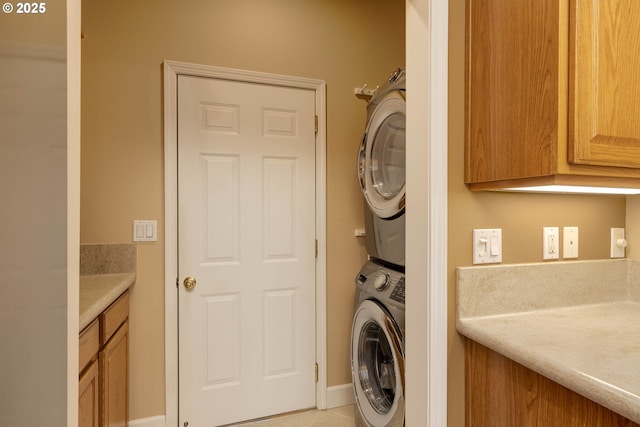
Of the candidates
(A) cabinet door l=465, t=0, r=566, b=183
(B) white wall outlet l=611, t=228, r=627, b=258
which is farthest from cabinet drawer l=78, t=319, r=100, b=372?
(B) white wall outlet l=611, t=228, r=627, b=258

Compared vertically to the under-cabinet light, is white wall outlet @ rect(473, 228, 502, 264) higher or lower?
lower

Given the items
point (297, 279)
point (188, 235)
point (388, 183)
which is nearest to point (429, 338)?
point (388, 183)

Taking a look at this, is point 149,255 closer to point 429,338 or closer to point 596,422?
point 429,338

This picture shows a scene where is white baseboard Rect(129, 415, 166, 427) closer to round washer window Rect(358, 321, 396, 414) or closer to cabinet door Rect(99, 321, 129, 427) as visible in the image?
cabinet door Rect(99, 321, 129, 427)

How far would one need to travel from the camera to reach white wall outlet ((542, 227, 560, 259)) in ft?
3.96

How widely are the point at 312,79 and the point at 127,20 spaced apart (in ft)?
3.53

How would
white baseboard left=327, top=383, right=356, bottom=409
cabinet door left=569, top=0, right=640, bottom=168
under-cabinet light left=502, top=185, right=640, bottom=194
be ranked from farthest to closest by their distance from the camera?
white baseboard left=327, top=383, right=356, bottom=409, under-cabinet light left=502, top=185, right=640, bottom=194, cabinet door left=569, top=0, right=640, bottom=168

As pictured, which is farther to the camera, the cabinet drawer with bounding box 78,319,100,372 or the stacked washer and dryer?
the stacked washer and dryer

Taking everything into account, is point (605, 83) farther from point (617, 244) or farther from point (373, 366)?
point (373, 366)

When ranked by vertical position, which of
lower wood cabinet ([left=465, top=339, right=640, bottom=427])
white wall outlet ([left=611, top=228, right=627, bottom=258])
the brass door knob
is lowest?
lower wood cabinet ([left=465, top=339, right=640, bottom=427])

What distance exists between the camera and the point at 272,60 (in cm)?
215

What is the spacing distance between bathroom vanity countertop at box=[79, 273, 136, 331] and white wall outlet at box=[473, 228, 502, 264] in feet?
4.14
